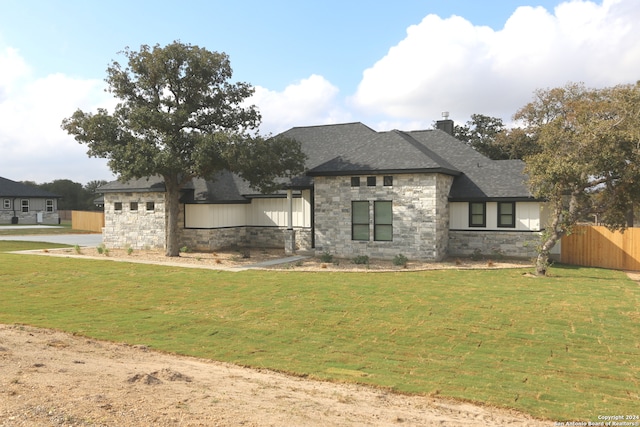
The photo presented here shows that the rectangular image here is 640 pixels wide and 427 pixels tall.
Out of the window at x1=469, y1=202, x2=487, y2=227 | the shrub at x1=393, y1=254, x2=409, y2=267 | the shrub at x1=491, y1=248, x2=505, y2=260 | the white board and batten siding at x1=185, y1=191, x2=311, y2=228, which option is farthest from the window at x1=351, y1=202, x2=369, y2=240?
the shrub at x1=491, y1=248, x2=505, y2=260

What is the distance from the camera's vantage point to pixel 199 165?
19.6m

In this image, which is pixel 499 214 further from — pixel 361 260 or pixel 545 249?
pixel 361 260

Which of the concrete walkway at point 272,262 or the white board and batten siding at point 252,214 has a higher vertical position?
the white board and batten siding at point 252,214

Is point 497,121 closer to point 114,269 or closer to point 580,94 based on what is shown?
point 580,94

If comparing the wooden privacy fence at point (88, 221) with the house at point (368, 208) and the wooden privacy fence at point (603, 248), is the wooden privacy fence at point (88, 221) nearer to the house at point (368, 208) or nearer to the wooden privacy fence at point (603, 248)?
the house at point (368, 208)

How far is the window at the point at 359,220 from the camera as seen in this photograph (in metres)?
21.7

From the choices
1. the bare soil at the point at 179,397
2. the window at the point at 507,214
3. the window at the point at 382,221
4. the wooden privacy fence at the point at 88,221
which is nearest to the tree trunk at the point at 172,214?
the window at the point at 382,221

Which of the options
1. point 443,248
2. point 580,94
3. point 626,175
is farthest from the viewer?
point 580,94

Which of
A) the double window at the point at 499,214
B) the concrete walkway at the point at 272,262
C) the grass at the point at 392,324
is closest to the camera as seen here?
the grass at the point at 392,324

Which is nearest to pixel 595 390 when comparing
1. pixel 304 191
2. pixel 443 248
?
pixel 443 248

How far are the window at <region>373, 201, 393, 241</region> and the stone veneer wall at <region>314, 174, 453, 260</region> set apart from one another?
19 centimetres

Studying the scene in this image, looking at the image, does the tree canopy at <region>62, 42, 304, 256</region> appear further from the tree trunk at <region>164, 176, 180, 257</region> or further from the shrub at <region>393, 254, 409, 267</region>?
the shrub at <region>393, 254, 409, 267</region>

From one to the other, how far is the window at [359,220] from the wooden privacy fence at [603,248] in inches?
349

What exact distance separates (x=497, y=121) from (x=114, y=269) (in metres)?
37.8
